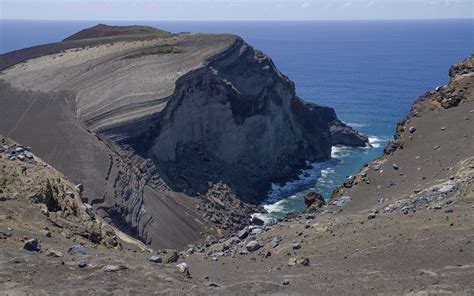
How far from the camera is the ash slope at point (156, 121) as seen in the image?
4597cm

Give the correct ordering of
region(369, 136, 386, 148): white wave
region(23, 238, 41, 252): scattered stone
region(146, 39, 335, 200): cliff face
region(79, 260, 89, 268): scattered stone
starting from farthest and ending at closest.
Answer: region(369, 136, 386, 148): white wave < region(146, 39, 335, 200): cliff face < region(23, 238, 41, 252): scattered stone < region(79, 260, 89, 268): scattered stone

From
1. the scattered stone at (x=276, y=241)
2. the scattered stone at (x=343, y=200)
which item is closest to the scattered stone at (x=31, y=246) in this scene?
the scattered stone at (x=276, y=241)

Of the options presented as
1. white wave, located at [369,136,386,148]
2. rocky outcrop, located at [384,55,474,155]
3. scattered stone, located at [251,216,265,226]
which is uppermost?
rocky outcrop, located at [384,55,474,155]

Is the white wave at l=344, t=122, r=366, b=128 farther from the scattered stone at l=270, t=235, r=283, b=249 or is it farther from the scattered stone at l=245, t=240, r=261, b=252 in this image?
the scattered stone at l=245, t=240, r=261, b=252

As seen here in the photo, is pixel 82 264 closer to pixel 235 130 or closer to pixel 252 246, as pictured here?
pixel 252 246

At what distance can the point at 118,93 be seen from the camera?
5425 cm

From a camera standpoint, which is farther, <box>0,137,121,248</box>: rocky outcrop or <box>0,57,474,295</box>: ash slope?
<box>0,137,121,248</box>: rocky outcrop

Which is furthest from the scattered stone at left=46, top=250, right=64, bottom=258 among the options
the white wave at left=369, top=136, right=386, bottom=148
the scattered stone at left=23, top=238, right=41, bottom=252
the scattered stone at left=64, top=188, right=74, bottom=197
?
the white wave at left=369, top=136, right=386, bottom=148

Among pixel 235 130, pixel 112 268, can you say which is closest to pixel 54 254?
pixel 112 268

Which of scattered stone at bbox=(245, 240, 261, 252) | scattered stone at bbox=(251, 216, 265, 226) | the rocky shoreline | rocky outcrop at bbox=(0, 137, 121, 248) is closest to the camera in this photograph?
the rocky shoreline

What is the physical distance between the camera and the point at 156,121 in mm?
53500

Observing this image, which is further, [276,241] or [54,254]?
[276,241]

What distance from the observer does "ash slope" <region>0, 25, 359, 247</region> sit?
46.0 m

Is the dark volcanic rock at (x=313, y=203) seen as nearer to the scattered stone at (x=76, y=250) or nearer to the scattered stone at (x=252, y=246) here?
the scattered stone at (x=252, y=246)
